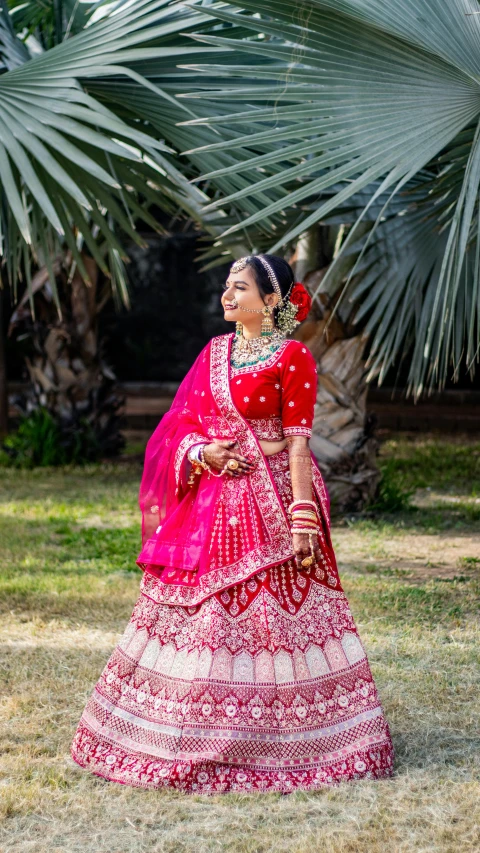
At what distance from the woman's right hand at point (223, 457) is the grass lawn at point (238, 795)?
2.99 ft

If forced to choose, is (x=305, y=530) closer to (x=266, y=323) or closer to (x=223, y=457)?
(x=223, y=457)

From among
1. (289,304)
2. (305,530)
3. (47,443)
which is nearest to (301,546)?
(305,530)

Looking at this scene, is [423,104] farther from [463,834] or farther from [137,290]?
[137,290]

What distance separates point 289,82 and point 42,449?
220 inches

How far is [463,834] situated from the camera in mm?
2506

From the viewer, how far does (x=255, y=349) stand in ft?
9.82

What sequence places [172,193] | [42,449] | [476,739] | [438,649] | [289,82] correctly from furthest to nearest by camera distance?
[42,449]
[172,193]
[438,649]
[289,82]
[476,739]

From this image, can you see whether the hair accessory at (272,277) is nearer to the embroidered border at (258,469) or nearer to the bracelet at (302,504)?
the embroidered border at (258,469)

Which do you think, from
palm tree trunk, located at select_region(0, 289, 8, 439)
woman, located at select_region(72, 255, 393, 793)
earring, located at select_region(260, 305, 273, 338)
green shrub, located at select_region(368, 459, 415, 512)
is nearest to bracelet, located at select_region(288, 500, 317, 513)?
woman, located at select_region(72, 255, 393, 793)

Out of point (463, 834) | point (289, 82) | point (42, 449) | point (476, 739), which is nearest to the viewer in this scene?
point (463, 834)

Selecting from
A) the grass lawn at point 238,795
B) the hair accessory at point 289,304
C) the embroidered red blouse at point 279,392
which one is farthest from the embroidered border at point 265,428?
the grass lawn at point 238,795

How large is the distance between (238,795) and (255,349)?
128 cm

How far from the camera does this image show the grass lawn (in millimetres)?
2541

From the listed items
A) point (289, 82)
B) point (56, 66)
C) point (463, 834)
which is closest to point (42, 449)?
point (56, 66)
